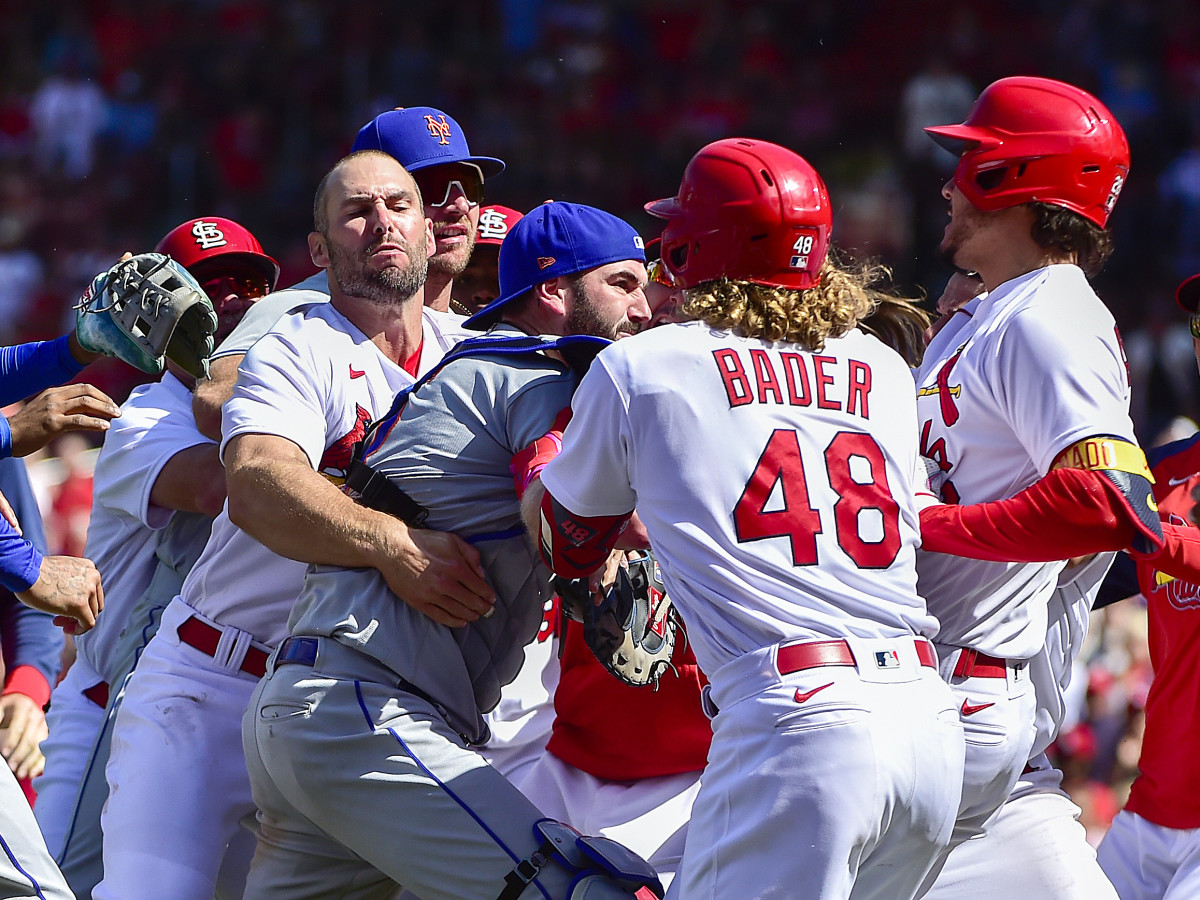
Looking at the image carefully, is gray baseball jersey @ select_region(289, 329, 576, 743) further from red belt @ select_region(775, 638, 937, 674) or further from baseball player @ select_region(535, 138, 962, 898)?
red belt @ select_region(775, 638, 937, 674)

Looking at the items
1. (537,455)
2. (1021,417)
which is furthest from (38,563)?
(1021,417)

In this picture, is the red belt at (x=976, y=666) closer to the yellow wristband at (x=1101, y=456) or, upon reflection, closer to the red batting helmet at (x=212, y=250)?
the yellow wristband at (x=1101, y=456)

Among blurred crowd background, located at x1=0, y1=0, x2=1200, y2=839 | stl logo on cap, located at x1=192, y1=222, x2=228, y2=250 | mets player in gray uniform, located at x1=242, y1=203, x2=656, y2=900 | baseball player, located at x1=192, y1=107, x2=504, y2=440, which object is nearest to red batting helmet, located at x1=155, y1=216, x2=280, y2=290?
stl logo on cap, located at x1=192, y1=222, x2=228, y2=250

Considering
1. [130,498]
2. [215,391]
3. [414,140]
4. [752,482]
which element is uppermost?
[414,140]

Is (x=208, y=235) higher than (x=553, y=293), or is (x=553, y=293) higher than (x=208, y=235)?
(x=553, y=293)

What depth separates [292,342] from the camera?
393 cm

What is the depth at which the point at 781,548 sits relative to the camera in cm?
286

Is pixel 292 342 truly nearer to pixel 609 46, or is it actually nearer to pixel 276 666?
pixel 276 666

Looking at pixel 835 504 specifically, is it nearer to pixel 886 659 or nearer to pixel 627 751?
pixel 886 659

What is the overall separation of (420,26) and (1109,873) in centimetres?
1371

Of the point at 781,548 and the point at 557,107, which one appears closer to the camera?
the point at 781,548

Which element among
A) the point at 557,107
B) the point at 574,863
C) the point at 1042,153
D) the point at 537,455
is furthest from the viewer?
the point at 557,107

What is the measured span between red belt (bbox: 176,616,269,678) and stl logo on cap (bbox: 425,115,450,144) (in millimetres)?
2069

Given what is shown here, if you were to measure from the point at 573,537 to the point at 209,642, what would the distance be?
154cm
